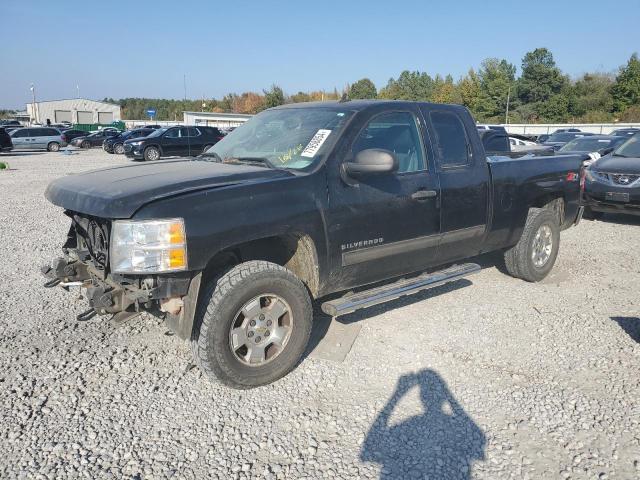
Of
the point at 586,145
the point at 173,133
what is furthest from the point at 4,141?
the point at 586,145

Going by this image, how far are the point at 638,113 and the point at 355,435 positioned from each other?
241 ft

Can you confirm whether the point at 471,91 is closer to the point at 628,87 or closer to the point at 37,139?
the point at 628,87

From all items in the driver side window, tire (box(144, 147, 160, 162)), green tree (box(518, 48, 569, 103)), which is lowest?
tire (box(144, 147, 160, 162))

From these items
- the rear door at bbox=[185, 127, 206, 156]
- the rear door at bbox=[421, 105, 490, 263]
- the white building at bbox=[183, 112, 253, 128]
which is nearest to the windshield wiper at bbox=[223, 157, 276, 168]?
the rear door at bbox=[421, 105, 490, 263]

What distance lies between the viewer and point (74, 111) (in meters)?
96.3

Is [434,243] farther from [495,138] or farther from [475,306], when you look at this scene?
[495,138]

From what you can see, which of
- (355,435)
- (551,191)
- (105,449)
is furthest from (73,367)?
(551,191)

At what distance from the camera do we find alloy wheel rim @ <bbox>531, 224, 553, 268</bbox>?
19.3 ft

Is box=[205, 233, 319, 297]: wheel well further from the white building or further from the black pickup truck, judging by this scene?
the white building

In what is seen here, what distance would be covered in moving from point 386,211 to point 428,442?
1.78m

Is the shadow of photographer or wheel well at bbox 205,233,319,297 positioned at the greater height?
wheel well at bbox 205,233,319,297

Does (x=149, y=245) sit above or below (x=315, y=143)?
below

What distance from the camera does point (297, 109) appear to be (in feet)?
15.4

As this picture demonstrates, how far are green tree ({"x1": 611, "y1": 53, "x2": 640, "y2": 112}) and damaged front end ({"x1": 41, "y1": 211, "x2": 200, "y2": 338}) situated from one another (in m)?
78.3
